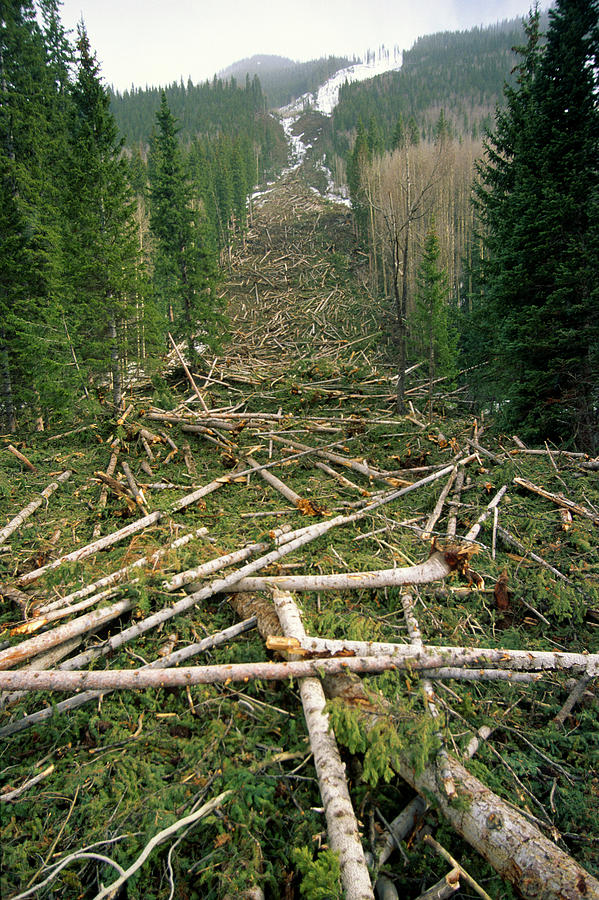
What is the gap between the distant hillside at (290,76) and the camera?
404 ft

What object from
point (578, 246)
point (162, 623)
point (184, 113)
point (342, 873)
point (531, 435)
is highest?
point (184, 113)

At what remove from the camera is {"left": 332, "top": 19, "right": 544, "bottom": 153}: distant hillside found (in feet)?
214

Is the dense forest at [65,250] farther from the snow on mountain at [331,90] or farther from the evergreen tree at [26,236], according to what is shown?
the snow on mountain at [331,90]

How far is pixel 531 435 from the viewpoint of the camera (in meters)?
A: 8.66

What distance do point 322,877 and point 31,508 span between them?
215 inches

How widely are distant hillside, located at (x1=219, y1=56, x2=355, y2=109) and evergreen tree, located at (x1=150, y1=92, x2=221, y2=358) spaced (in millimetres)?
126913

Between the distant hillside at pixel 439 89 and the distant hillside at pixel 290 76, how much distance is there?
3018cm

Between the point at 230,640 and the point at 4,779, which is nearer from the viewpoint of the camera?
the point at 4,779

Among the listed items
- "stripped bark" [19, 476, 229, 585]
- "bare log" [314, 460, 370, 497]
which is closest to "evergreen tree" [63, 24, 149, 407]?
"stripped bark" [19, 476, 229, 585]

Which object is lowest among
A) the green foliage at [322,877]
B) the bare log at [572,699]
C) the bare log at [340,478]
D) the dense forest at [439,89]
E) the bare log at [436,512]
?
the bare log at [340,478]

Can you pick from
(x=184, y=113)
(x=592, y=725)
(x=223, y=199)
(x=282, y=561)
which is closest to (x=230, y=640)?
(x=282, y=561)

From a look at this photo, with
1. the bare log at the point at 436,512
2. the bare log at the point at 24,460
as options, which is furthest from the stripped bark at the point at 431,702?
the bare log at the point at 24,460

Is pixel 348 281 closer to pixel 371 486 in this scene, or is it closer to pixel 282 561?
pixel 371 486

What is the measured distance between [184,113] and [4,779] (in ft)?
323
